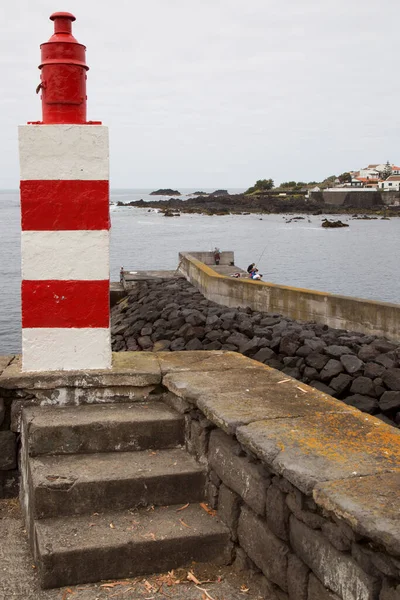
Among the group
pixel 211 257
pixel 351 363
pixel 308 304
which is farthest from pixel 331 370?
pixel 211 257

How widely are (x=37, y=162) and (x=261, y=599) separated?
231 centimetres

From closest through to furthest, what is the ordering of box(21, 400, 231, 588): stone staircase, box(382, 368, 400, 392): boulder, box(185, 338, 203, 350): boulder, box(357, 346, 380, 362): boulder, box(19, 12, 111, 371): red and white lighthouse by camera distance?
box(21, 400, 231, 588): stone staircase, box(19, 12, 111, 371): red and white lighthouse, box(382, 368, 400, 392): boulder, box(357, 346, 380, 362): boulder, box(185, 338, 203, 350): boulder

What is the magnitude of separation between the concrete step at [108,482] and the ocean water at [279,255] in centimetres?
1390

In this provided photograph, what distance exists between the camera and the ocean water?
28688 millimetres

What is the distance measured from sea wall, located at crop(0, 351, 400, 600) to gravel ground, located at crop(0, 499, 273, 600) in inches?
3.3

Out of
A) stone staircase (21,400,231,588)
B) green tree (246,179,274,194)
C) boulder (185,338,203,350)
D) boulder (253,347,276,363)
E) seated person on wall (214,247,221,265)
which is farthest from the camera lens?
green tree (246,179,274,194)

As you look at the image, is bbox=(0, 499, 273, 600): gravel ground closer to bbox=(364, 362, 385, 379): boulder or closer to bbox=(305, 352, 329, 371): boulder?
bbox=(364, 362, 385, 379): boulder

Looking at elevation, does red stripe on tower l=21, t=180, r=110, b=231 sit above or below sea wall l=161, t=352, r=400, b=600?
above

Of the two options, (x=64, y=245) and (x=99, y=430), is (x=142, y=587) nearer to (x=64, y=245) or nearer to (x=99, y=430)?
(x=99, y=430)

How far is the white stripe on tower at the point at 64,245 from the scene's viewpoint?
3484mm

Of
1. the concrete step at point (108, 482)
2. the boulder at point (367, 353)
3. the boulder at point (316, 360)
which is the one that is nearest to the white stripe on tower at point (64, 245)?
the concrete step at point (108, 482)

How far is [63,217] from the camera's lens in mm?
3521

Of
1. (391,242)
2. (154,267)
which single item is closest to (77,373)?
(154,267)

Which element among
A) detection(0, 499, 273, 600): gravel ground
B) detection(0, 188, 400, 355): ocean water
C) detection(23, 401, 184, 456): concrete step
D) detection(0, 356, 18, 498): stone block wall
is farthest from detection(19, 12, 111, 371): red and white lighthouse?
detection(0, 188, 400, 355): ocean water
